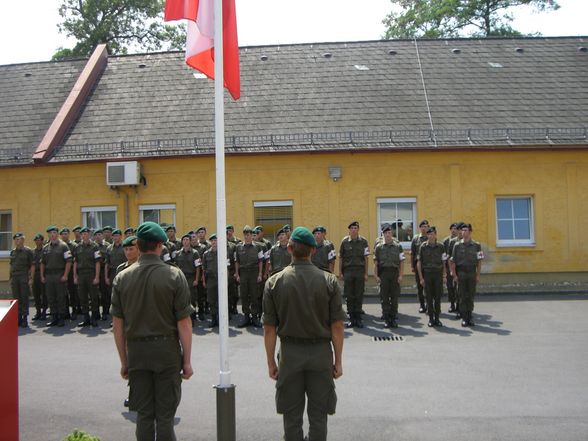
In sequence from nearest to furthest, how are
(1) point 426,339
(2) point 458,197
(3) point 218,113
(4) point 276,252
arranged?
(3) point 218,113 → (1) point 426,339 → (4) point 276,252 → (2) point 458,197

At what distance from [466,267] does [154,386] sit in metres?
8.81

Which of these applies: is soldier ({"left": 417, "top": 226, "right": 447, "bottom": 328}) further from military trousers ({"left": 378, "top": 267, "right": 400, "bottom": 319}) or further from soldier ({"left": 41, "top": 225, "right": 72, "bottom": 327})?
soldier ({"left": 41, "top": 225, "right": 72, "bottom": 327})

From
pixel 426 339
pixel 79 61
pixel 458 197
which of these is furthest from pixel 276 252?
pixel 79 61

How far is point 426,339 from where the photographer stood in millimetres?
11086

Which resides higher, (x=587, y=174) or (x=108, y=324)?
(x=587, y=174)

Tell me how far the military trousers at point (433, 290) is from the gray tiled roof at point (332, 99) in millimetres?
5086

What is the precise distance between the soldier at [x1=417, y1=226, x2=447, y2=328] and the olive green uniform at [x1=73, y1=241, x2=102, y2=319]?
694cm

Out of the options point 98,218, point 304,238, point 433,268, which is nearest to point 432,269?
point 433,268

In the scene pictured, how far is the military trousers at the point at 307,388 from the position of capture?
5125 millimetres

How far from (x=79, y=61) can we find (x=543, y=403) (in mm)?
20066

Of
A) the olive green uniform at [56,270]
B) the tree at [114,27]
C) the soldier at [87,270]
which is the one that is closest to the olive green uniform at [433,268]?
the soldier at [87,270]

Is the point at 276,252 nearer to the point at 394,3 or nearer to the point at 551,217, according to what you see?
the point at 551,217

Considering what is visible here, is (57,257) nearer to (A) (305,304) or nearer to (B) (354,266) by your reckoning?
(B) (354,266)

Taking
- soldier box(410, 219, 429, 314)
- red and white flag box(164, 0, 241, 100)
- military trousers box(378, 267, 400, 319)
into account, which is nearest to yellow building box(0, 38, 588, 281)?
soldier box(410, 219, 429, 314)
